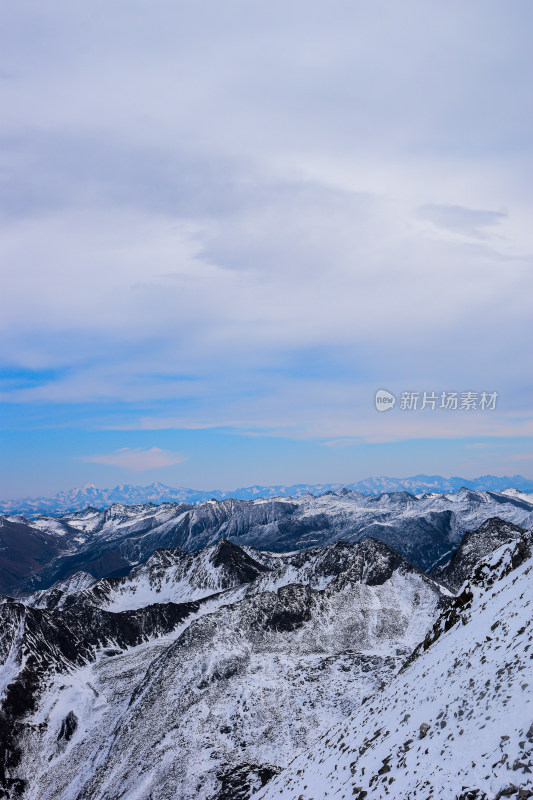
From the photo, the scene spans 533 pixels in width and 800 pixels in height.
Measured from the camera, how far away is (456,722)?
23.0 meters

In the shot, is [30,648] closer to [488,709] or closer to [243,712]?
[243,712]

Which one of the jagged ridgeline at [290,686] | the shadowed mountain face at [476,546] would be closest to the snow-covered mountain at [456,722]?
the jagged ridgeline at [290,686]

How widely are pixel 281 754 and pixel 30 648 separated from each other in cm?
7640

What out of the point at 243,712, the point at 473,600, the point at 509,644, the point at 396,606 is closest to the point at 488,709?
the point at 509,644

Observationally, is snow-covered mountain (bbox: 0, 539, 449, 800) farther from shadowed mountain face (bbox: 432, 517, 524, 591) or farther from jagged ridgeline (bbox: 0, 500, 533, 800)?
shadowed mountain face (bbox: 432, 517, 524, 591)

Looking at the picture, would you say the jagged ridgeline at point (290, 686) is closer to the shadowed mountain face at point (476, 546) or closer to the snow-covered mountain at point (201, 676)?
the snow-covered mountain at point (201, 676)

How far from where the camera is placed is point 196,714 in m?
75.2

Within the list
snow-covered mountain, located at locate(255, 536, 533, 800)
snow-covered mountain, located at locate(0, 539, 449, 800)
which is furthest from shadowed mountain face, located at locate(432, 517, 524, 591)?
snow-covered mountain, located at locate(255, 536, 533, 800)

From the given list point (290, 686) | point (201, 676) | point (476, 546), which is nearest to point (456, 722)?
point (290, 686)

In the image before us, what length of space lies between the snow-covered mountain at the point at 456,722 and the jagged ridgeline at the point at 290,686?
0.12 meters

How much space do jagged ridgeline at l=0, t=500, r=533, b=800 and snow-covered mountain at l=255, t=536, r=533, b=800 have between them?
0.41ft

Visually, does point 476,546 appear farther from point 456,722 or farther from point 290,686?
point 456,722

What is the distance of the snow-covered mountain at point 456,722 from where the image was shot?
720 inches

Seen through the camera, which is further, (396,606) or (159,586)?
(159,586)
